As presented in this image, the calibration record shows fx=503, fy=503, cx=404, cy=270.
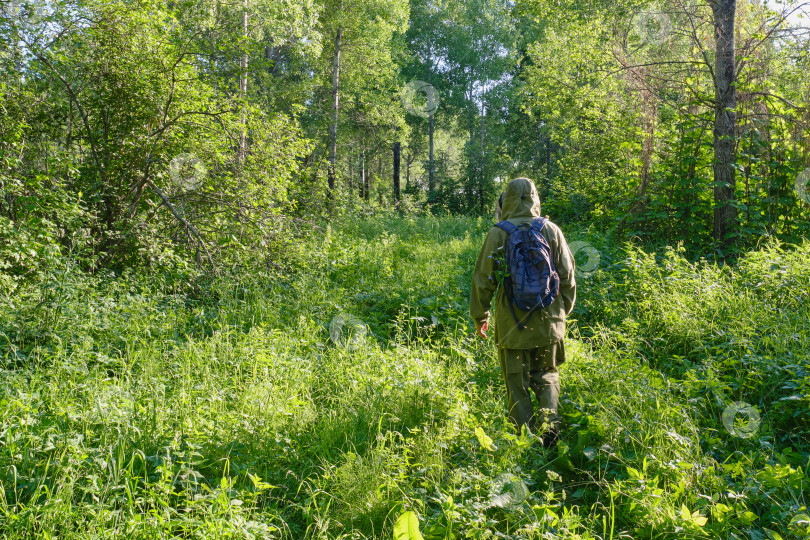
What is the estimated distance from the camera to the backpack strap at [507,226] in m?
3.80

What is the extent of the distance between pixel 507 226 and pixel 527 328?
2.57 feet

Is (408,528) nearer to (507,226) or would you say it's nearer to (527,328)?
(527,328)

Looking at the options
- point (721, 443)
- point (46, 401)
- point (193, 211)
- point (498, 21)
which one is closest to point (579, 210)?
point (193, 211)

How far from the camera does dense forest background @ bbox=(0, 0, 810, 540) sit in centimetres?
285

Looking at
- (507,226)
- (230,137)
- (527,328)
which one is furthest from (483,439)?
(230,137)

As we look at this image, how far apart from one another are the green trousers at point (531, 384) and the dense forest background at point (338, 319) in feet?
0.52

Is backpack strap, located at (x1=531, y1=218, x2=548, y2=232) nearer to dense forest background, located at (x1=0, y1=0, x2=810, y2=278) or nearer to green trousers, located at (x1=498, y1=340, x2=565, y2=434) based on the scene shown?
green trousers, located at (x1=498, y1=340, x2=565, y2=434)

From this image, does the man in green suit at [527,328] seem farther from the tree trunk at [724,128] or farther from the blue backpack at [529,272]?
the tree trunk at [724,128]

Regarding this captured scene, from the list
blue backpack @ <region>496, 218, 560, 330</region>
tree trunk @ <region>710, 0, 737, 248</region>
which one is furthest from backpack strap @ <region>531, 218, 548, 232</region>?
tree trunk @ <region>710, 0, 737, 248</region>

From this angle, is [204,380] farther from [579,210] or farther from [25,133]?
[579,210]

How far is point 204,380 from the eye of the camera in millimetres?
4199

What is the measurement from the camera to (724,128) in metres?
7.95

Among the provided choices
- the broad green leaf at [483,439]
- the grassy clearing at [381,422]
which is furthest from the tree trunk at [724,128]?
the broad green leaf at [483,439]

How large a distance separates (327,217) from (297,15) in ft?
18.5
